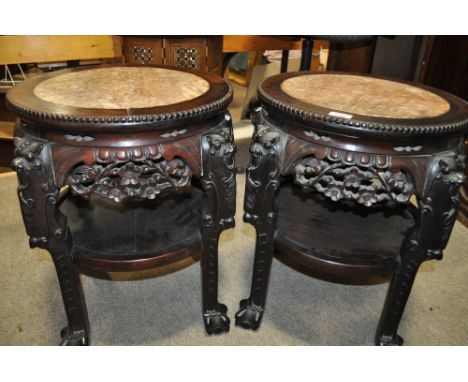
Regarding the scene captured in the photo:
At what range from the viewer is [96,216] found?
48.9 inches

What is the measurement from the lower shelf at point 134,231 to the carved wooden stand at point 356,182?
22cm

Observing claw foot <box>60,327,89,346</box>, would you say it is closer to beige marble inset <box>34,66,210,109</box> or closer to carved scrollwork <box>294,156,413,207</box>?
beige marble inset <box>34,66,210,109</box>

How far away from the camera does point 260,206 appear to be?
1.04 meters

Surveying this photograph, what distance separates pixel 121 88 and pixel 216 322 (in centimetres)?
71

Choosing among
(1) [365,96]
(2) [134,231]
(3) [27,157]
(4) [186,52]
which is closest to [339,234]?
(1) [365,96]

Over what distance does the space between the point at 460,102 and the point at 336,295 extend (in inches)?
27.8

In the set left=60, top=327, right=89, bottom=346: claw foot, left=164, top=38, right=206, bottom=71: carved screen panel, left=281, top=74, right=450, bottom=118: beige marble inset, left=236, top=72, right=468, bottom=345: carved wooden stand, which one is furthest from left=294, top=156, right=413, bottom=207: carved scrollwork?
left=164, top=38, right=206, bottom=71: carved screen panel

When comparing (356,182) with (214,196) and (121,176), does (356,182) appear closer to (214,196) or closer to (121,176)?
(214,196)

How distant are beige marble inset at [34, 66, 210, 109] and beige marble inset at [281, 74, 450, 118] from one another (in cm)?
28

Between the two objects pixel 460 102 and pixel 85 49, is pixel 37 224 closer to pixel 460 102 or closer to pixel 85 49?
pixel 460 102

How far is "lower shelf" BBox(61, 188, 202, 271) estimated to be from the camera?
1.06 meters

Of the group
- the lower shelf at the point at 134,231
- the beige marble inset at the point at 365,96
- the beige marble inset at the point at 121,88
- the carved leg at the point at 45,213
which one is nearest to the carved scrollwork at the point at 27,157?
the carved leg at the point at 45,213

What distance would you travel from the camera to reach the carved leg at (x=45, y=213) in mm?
861

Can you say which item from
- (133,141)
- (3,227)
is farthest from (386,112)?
(3,227)
